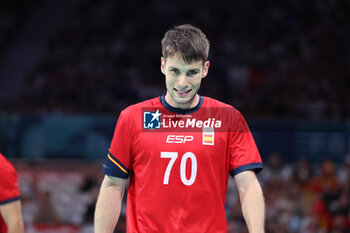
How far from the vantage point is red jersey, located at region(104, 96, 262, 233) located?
10.7 feet

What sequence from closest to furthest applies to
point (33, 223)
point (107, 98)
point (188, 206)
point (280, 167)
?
point (188, 206), point (33, 223), point (280, 167), point (107, 98)

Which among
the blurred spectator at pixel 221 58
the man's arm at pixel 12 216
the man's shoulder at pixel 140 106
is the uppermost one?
the blurred spectator at pixel 221 58

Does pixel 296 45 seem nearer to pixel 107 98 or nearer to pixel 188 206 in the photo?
pixel 107 98

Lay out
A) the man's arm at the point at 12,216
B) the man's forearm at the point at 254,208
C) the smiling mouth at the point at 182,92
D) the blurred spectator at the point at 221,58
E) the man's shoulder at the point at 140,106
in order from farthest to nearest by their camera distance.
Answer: the blurred spectator at the point at 221,58
the man's arm at the point at 12,216
the man's shoulder at the point at 140,106
the smiling mouth at the point at 182,92
the man's forearm at the point at 254,208

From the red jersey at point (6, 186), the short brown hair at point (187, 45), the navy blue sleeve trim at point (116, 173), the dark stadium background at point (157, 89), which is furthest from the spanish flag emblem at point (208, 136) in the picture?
the dark stadium background at point (157, 89)

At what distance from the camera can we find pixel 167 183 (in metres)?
→ 3.28

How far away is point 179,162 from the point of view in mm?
3293

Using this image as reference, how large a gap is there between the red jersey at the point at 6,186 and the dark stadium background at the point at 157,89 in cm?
319

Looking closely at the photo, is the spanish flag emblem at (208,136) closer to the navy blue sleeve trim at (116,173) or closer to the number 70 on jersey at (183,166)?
the number 70 on jersey at (183,166)

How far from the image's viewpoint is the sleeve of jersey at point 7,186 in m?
3.79

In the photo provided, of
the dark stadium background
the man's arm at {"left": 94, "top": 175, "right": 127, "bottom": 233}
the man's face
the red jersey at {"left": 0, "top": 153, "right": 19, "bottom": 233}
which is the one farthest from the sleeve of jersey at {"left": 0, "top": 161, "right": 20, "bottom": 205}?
the dark stadium background

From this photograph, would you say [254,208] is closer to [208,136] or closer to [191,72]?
[208,136]

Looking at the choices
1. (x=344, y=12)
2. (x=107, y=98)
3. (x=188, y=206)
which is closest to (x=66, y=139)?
(x=107, y=98)

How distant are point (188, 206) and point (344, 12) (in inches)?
452
